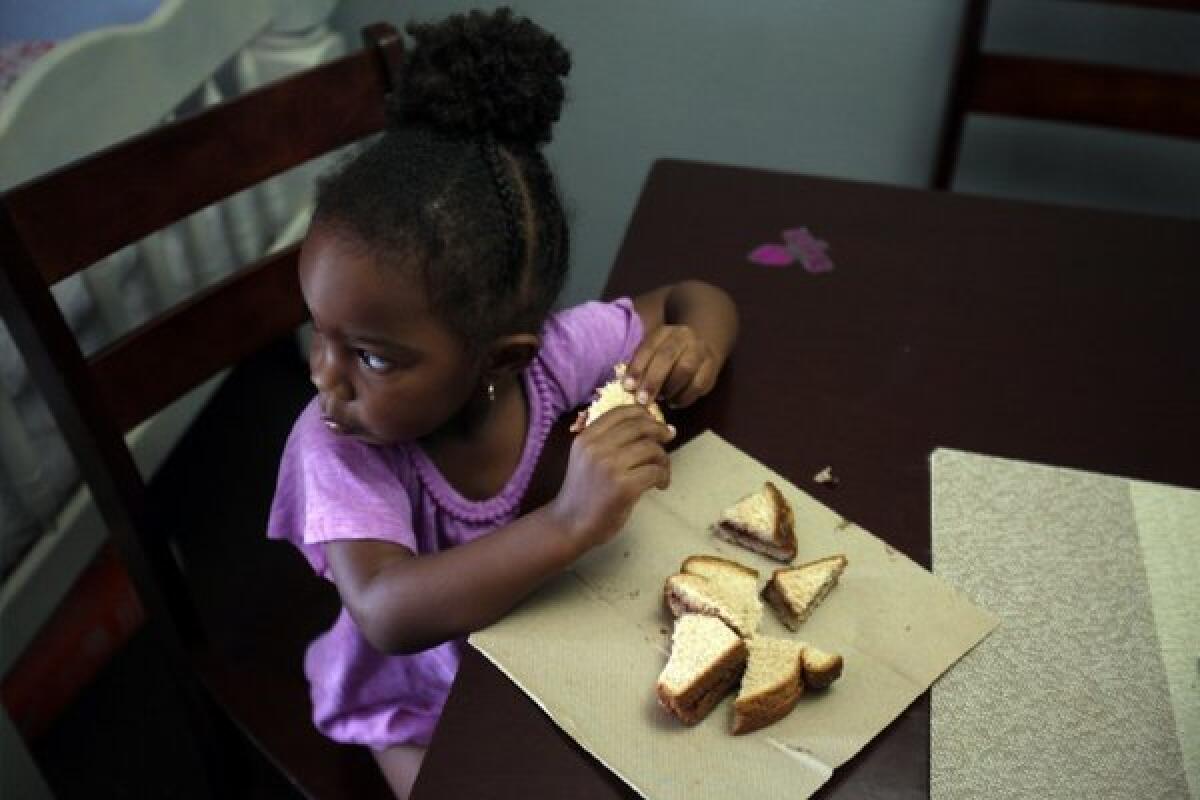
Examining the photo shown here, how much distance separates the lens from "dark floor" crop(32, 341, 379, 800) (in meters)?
1.35

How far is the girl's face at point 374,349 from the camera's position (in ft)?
2.16

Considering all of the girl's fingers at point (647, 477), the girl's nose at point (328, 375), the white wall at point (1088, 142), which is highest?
the girl's nose at point (328, 375)

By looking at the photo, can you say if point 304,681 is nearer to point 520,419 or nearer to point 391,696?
point 391,696

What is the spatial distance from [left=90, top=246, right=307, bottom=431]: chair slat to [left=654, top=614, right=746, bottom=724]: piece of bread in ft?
1.68

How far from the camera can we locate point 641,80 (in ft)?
5.90

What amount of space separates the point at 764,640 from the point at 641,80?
1373 mm

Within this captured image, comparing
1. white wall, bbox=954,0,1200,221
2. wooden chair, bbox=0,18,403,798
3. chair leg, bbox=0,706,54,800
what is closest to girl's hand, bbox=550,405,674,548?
wooden chair, bbox=0,18,403,798

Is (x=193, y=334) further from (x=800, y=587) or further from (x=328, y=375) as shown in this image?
(x=800, y=587)

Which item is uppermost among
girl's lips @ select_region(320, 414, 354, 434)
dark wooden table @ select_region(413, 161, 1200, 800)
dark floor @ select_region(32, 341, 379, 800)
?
girl's lips @ select_region(320, 414, 354, 434)

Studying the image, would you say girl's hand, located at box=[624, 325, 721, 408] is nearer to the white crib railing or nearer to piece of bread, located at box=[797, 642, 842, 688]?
piece of bread, located at box=[797, 642, 842, 688]

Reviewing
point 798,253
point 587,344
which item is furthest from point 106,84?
point 798,253

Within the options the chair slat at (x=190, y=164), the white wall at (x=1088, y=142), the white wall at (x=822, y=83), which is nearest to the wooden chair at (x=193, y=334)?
the chair slat at (x=190, y=164)

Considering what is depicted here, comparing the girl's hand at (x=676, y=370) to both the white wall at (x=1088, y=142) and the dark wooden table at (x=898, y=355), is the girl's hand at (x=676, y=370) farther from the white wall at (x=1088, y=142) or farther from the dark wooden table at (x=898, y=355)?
the white wall at (x=1088, y=142)

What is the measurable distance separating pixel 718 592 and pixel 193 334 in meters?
0.55
